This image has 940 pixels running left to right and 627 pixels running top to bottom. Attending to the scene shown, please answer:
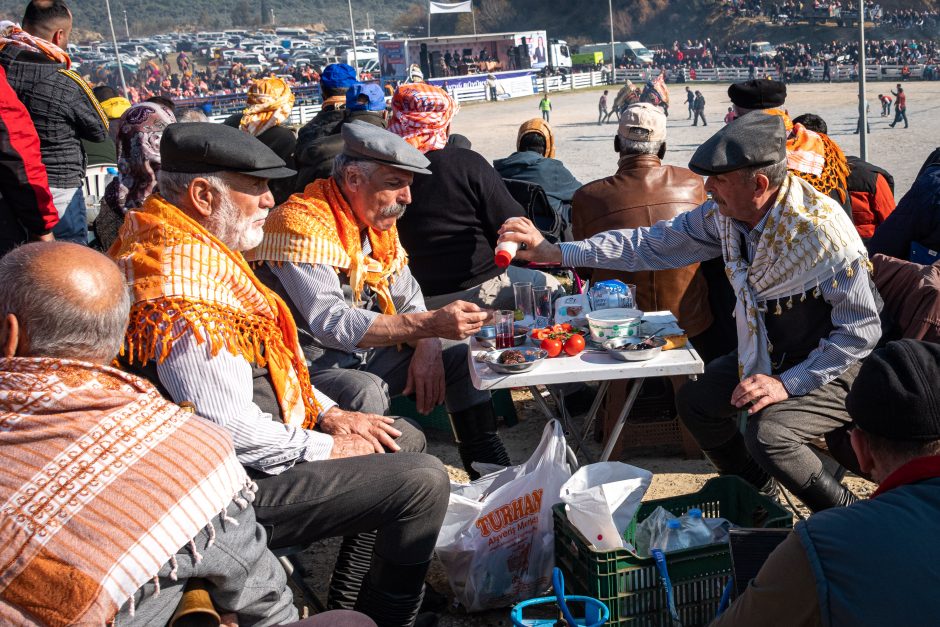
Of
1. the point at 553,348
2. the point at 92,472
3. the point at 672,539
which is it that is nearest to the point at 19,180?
the point at 553,348

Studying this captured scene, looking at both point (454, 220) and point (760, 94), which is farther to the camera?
point (760, 94)

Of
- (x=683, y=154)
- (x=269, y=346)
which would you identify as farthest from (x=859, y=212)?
(x=683, y=154)

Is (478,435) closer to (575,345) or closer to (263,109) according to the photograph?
(575,345)

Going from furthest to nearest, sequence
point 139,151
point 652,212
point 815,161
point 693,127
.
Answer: point 693,127 → point 139,151 → point 815,161 → point 652,212

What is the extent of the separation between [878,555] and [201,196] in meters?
2.30

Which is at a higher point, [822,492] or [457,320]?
[457,320]

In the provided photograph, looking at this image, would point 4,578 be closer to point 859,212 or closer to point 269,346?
point 269,346

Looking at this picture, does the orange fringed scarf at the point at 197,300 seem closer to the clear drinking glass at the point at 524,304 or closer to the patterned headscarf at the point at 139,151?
the clear drinking glass at the point at 524,304

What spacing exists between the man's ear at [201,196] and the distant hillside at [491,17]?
64.9 m

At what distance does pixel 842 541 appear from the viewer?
169 centimetres

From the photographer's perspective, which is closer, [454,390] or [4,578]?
[4,578]

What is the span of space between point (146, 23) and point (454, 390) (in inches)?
5677

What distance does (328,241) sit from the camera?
150 inches

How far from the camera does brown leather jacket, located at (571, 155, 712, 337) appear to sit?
472cm
